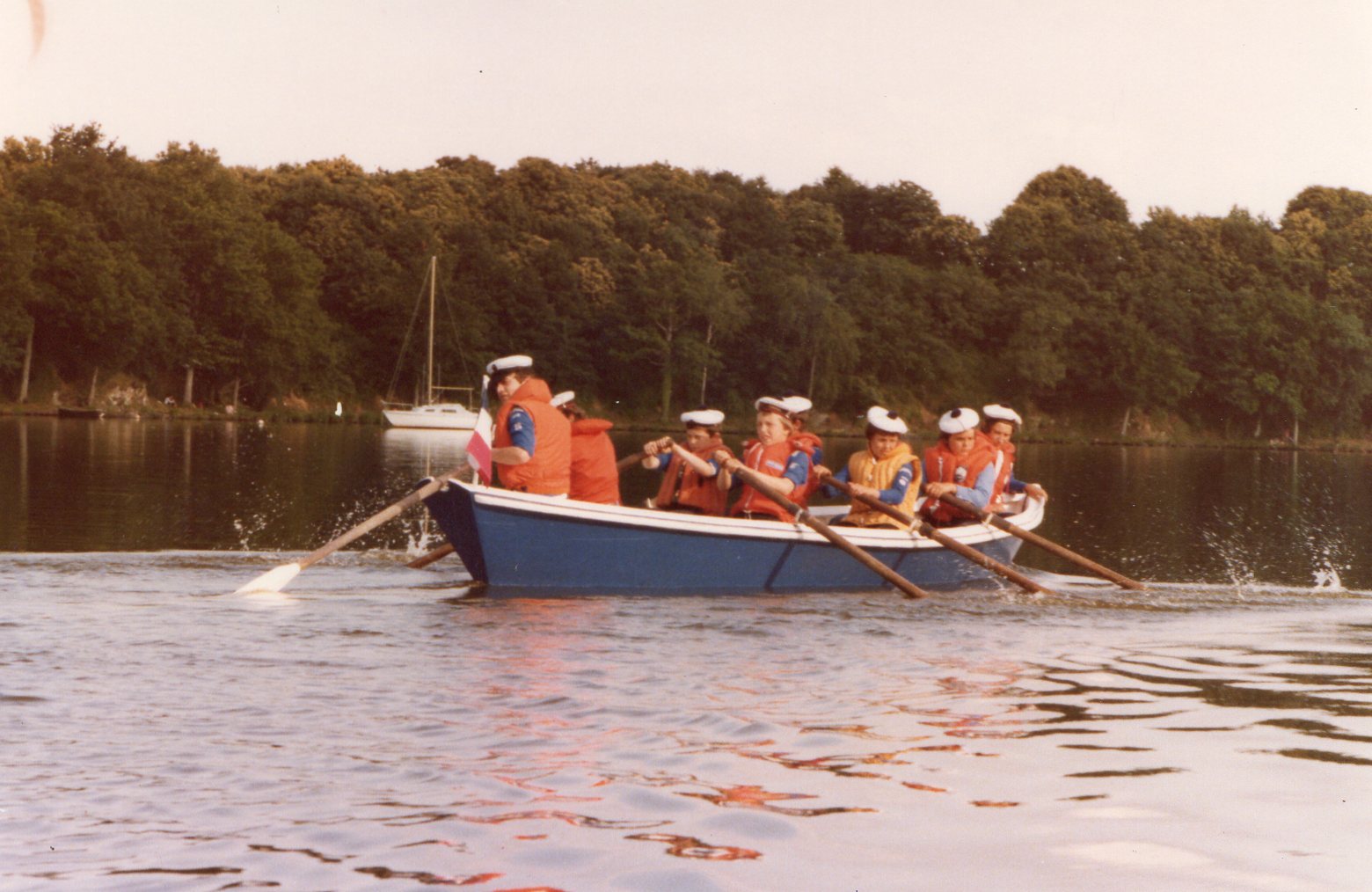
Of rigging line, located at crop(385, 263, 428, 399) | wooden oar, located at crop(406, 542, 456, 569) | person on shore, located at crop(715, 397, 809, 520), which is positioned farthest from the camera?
rigging line, located at crop(385, 263, 428, 399)

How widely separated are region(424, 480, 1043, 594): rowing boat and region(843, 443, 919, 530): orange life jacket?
452mm

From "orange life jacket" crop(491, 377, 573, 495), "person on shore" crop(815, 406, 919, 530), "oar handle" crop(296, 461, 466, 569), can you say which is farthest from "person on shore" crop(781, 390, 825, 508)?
"oar handle" crop(296, 461, 466, 569)

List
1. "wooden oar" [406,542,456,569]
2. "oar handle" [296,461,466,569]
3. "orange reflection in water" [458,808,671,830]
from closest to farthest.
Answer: "orange reflection in water" [458,808,671,830]
"oar handle" [296,461,466,569]
"wooden oar" [406,542,456,569]

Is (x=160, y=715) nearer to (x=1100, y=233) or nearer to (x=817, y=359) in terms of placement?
(x=817, y=359)

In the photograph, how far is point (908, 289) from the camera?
76.2 meters

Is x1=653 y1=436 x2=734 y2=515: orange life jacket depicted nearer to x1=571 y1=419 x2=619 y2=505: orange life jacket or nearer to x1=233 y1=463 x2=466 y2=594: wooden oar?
x1=571 y1=419 x2=619 y2=505: orange life jacket

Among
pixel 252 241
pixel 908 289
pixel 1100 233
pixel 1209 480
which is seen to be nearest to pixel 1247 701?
pixel 1209 480

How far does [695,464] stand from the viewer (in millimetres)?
12609

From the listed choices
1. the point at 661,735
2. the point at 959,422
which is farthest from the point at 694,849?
the point at 959,422

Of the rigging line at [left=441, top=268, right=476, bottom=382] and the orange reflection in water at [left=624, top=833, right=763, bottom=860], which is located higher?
the rigging line at [left=441, top=268, right=476, bottom=382]

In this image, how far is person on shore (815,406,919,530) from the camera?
13281mm

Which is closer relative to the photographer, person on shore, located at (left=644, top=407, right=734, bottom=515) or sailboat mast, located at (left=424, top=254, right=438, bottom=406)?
person on shore, located at (left=644, top=407, right=734, bottom=515)

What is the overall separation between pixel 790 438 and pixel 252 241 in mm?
→ 51858

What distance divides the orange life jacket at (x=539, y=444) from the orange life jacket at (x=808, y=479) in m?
2.01
